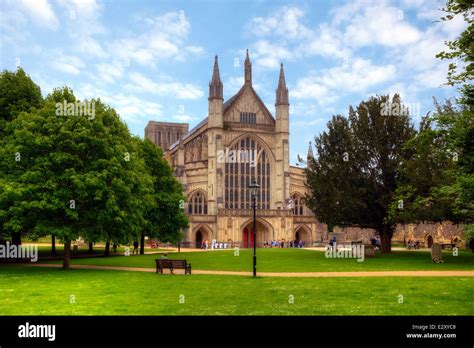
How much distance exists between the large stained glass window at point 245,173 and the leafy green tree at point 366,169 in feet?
94.7

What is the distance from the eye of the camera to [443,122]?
1738cm

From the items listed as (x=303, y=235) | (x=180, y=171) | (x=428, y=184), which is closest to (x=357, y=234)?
(x=303, y=235)

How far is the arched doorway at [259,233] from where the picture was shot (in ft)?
217

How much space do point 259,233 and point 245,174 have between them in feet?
29.0

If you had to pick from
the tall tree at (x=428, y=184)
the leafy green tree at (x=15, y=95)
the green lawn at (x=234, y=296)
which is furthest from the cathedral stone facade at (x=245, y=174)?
the green lawn at (x=234, y=296)

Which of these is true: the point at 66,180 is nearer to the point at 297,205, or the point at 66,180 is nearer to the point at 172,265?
the point at 172,265

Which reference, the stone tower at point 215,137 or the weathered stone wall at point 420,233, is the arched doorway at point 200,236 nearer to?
the stone tower at point 215,137

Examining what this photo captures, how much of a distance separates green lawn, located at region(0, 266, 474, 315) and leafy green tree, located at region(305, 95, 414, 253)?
56.1ft

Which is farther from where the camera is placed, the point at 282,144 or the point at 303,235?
the point at 282,144

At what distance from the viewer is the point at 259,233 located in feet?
223

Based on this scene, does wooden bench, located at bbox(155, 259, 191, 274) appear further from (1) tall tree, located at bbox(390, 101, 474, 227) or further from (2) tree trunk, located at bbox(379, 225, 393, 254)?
(2) tree trunk, located at bbox(379, 225, 393, 254)

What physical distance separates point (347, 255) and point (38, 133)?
2547 cm
